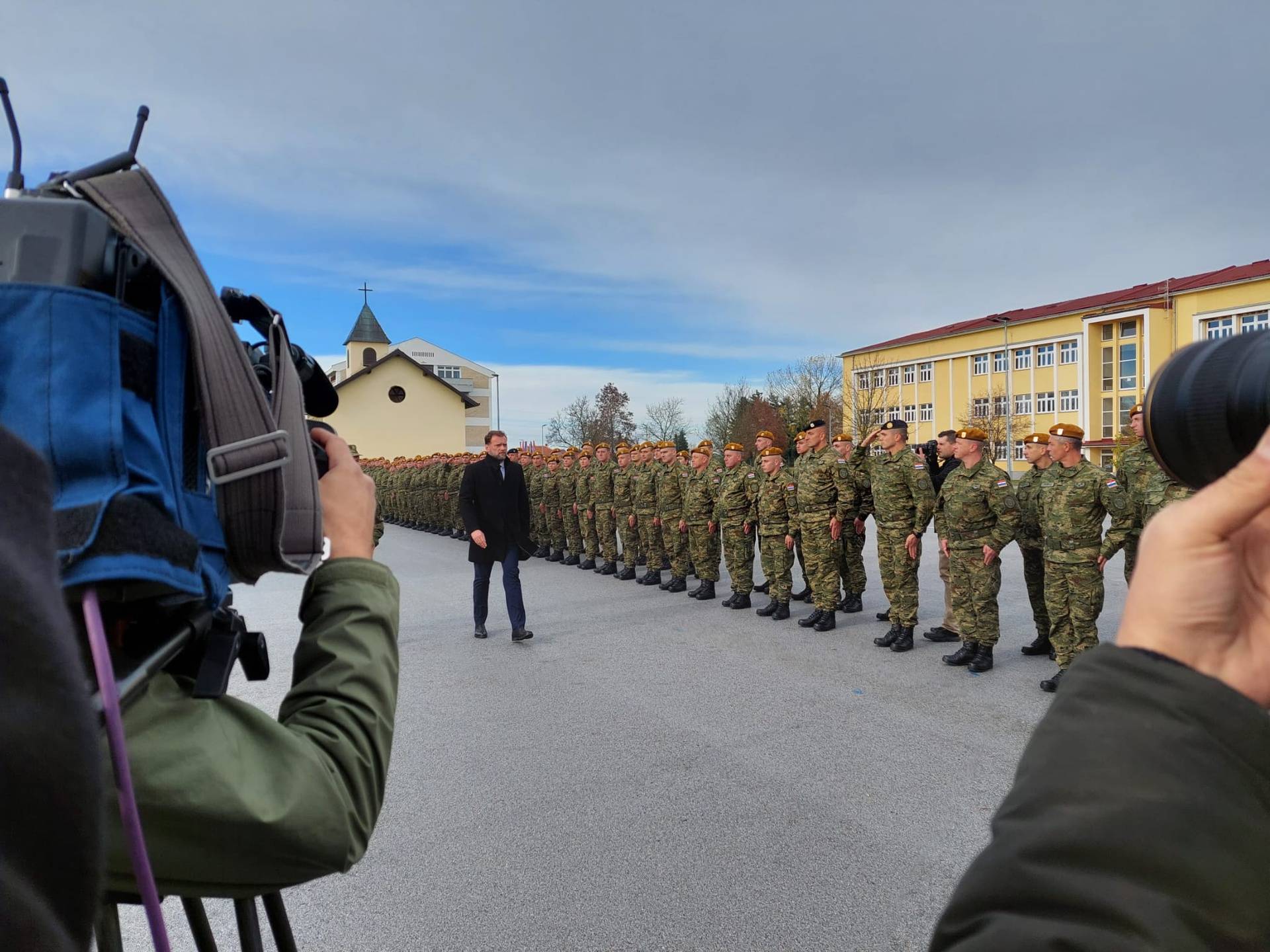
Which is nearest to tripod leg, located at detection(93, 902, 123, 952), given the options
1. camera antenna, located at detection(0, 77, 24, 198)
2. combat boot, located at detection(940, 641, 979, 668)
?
camera antenna, located at detection(0, 77, 24, 198)

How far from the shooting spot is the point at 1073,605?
622 centimetres

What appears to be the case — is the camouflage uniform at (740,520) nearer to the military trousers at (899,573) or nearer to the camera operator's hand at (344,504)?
the military trousers at (899,573)

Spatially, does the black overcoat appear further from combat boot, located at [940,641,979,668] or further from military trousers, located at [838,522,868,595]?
combat boot, located at [940,641,979,668]

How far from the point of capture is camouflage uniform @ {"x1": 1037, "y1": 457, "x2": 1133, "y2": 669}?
618 centimetres

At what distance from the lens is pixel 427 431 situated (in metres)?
46.9

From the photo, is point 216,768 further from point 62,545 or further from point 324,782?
point 62,545

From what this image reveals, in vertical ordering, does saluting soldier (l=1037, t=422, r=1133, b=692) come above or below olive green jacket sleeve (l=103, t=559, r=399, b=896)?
below

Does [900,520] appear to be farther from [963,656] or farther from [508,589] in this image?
[508,589]

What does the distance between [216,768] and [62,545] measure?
29cm

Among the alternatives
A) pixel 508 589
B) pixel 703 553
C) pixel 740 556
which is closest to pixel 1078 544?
pixel 740 556

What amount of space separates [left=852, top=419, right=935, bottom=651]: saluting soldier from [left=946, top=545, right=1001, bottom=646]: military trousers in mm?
542

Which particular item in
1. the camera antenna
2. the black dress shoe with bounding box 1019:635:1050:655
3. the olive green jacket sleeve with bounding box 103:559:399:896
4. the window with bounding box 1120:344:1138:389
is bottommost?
the black dress shoe with bounding box 1019:635:1050:655

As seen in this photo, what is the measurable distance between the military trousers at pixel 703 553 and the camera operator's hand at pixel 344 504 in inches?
370

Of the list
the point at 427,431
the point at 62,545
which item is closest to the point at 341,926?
the point at 62,545
